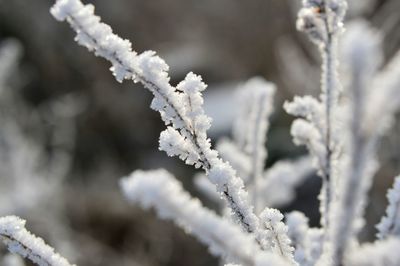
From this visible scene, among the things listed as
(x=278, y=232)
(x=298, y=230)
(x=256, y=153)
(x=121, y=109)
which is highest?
(x=121, y=109)

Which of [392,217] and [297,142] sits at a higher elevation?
[297,142]

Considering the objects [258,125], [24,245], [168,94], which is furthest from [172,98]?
[258,125]

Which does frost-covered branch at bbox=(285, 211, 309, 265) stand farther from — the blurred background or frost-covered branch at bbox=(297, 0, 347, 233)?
the blurred background

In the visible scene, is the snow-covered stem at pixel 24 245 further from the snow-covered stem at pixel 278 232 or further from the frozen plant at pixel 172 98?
the snow-covered stem at pixel 278 232

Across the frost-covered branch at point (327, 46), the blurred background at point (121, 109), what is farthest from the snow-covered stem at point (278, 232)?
the blurred background at point (121, 109)

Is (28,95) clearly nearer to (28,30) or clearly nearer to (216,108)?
(28,30)

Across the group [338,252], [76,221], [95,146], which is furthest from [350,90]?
[95,146]

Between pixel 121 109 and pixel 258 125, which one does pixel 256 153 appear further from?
pixel 121 109
